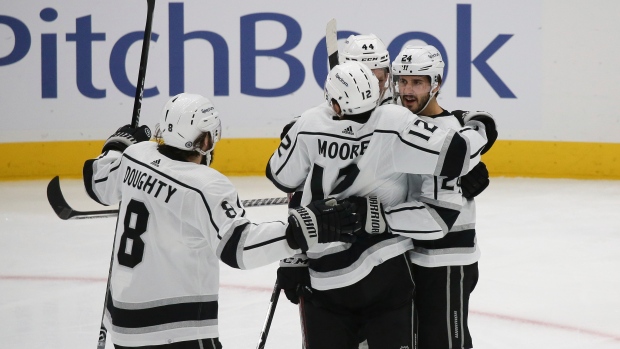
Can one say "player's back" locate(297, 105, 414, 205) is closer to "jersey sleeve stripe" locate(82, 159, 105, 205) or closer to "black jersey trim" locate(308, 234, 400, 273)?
"black jersey trim" locate(308, 234, 400, 273)

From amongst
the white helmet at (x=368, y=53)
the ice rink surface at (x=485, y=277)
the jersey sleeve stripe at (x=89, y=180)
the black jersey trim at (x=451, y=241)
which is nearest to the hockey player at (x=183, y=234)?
the jersey sleeve stripe at (x=89, y=180)

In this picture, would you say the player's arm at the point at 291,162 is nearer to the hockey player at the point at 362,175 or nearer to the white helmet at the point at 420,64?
the hockey player at the point at 362,175

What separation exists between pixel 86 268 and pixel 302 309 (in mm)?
2514

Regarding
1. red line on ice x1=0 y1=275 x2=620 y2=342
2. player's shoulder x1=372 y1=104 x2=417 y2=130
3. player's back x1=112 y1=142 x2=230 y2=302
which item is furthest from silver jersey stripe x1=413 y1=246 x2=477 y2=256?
red line on ice x1=0 y1=275 x2=620 y2=342

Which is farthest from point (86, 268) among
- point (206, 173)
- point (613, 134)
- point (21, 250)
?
point (613, 134)

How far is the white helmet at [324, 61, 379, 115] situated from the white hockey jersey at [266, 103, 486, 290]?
0.14 ft

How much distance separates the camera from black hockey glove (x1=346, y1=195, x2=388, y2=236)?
102 inches

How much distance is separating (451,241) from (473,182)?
179 mm

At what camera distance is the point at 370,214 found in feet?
8.49

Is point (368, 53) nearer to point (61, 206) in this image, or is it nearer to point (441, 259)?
point (441, 259)

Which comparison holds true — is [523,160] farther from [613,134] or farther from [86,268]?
[86,268]

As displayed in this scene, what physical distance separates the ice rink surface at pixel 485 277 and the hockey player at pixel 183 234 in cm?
141

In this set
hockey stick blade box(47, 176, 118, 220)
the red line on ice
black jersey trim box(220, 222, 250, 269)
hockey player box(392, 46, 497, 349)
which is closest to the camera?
black jersey trim box(220, 222, 250, 269)

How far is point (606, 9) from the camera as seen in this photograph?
717cm
